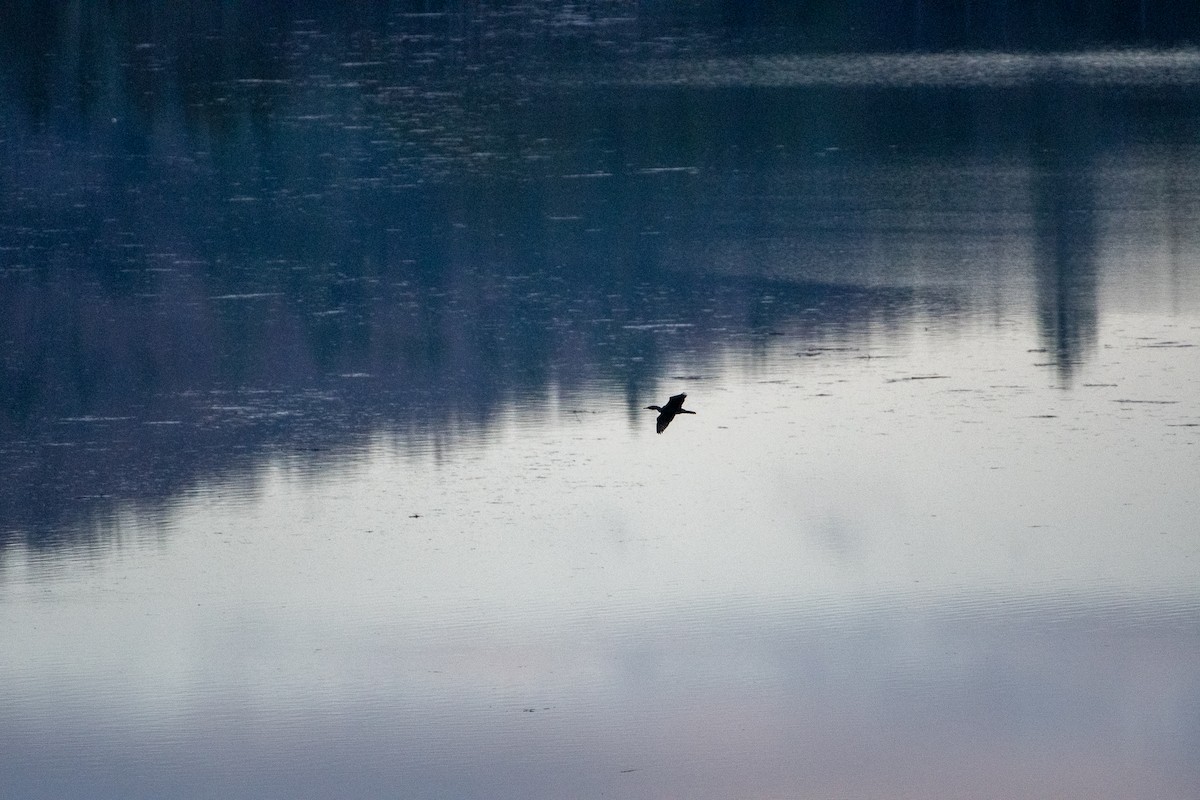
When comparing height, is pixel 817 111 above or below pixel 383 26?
below

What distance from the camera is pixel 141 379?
9070 mm

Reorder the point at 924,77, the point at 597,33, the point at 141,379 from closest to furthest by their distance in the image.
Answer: the point at 141,379 < the point at 924,77 < the point at 597,33

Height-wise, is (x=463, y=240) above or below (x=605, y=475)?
above

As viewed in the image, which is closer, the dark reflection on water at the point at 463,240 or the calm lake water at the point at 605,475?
the calm lake water at the point at 605,475

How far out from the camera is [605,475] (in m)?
7.54

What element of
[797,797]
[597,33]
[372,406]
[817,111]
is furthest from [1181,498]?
[597,33]

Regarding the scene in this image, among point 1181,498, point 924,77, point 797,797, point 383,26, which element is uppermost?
point 383,26

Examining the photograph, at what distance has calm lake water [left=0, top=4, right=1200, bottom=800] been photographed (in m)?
5.64

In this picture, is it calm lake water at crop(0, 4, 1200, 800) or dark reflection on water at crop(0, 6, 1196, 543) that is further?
dark reflection on water at crop(0, 6, 1196, 543)

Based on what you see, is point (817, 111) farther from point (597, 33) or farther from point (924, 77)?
point (597, 33)

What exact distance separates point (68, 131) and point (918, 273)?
28.5 feet

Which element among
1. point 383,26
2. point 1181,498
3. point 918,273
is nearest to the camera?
point 1181,498

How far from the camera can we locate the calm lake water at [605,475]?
5.64 meters

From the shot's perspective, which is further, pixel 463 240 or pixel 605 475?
pixel 463 240
